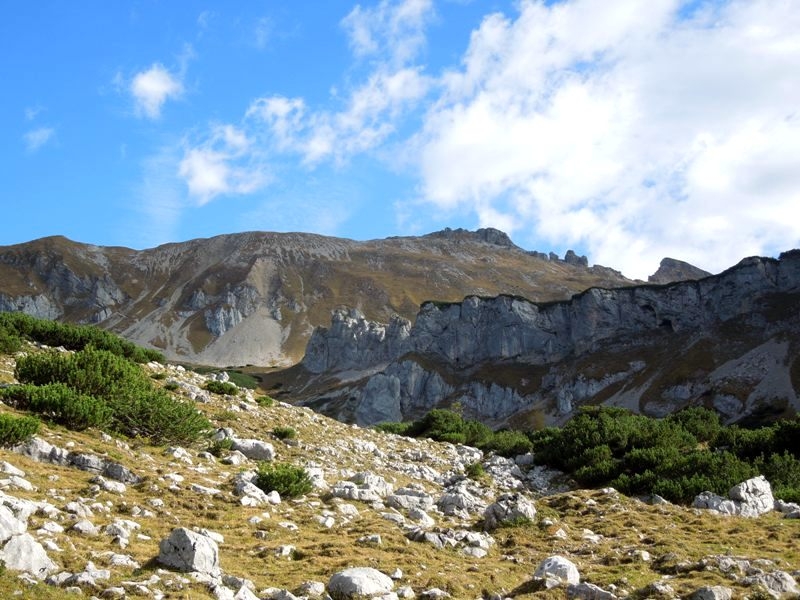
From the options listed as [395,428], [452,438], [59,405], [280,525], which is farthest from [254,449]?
[395,428]

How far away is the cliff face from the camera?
4589 inches

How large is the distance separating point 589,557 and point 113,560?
843cm

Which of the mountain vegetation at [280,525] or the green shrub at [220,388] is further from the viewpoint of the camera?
the green shrub at [220,388]

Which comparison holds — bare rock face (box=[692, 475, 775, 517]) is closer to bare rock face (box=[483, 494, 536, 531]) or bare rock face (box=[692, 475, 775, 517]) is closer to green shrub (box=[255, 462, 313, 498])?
bare rock face (box=[483, 494, 536, 531])

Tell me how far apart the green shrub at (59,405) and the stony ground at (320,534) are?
44 centimetres

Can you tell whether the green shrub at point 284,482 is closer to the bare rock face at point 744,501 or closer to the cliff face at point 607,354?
the bare rock face at point 744,501

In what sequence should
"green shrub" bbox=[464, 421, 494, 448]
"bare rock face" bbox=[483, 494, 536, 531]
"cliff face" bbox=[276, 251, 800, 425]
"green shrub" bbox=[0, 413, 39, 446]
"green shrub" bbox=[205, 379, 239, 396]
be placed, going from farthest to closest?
1. "cliff face" bbox=[276, 251, 800, 425]
2. "green shrub" bbox=[464, 421, 494, 448]
3. "green shrub" bbox=[205, 379, 239, 396]
4. "bare rock face" bbox=[483, 494, 536, 531]
5. "green shrub" bbox=[0, 413, 39, 446]

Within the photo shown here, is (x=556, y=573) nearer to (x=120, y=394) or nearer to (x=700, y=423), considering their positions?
(x=120, y=394)

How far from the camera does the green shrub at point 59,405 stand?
1514 centimetres

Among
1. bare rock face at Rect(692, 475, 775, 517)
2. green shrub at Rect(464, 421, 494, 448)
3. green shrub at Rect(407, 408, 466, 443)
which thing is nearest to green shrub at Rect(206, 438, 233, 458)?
bare rock face at Rect(692, 475, 775, 517)

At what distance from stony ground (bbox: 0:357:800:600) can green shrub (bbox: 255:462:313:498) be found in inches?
12.4

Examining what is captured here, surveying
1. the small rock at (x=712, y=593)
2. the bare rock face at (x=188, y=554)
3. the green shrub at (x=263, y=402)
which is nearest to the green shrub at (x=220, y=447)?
the bare rock face at (x=188, y=554)

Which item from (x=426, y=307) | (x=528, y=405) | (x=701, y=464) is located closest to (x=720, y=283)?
(x=528, y=405)

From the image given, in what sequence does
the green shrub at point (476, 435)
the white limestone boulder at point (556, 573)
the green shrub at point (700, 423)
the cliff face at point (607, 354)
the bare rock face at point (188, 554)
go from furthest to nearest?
the cliff face at point (607, 354) → the green shrub at point (476, 435) → the green shrub at point (700, 423) → the white limestone boulder at point (556, 573) → the bare rock face at point (188, 554)
